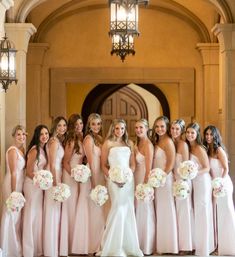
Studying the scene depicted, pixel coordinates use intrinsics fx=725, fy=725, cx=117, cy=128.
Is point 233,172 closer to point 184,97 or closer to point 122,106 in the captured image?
point 184,97

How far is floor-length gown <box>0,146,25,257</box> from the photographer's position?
960cm

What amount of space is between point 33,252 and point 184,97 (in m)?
7.63

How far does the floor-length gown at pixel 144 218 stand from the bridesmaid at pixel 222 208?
919 millimetres

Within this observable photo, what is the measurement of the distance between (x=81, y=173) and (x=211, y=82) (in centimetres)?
727

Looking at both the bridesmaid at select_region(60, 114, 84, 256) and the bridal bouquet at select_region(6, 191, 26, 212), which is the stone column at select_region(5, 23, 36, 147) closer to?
the bridesmaid at select_region(60, 114, 84, 256)

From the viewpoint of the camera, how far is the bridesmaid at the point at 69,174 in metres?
9.82

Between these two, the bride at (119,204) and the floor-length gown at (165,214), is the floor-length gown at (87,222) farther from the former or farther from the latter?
the floor-length gown at (165,214)

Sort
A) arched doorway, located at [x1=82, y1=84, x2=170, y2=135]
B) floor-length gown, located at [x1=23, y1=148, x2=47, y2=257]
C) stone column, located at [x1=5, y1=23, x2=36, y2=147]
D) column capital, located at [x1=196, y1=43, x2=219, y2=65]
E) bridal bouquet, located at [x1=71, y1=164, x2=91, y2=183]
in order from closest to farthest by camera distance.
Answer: bridal bouquet, located at [x1=71, y1=164, x2=91, y2=183] < floor-length gown, located at [x1=23, y1=148, x2=47, y2=257] < stone column, located at [x1=5, y1=23, x2=36, y2=147] < column capital, located at [x1=196, y1=43, x2=219, y2=65] < arched doorway, located at [x1=82, y1=84, x2=170, y2=135]

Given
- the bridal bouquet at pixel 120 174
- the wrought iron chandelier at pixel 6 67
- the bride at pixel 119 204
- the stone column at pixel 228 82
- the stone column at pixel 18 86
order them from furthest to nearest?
1. the stone column at pixel 228 82
2. the stone column at pixel 18 86
3. the wrought iron chandelier at pixel 6 67
4. the bride at pixel 119 204
5. the bridal bouquet at pixel 120 174

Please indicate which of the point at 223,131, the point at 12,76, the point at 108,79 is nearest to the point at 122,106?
the point at 108,79

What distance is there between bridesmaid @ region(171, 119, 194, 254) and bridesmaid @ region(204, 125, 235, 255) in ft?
1.22

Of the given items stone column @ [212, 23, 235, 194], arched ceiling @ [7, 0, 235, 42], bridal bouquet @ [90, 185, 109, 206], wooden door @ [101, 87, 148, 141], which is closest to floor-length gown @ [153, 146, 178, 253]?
bridal bouquet @ [90, 185, 109, 206]

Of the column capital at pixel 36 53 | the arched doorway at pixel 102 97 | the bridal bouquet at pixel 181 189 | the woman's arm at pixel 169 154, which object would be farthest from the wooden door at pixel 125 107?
the bridal bouquet at pixel 181 189

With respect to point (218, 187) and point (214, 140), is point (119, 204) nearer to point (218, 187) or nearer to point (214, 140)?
point (218, 187)
